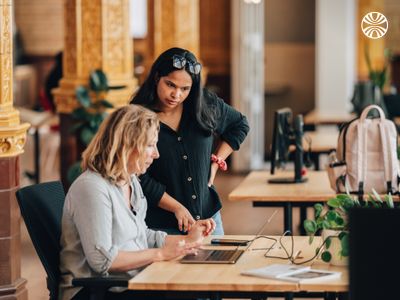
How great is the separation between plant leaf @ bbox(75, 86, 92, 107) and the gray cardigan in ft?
12.9

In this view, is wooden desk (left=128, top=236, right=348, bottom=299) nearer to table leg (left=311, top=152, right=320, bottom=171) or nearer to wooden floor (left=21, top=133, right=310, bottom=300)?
wooden floor (left=21, top=133, right=310, bottom=300)

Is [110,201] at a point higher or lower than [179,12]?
lower

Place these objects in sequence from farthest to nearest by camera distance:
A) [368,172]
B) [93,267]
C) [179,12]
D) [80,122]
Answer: [179,12], [80,122], [368,172], [93,267]

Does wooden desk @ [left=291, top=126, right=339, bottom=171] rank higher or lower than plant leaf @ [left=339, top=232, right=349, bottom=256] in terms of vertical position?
lower

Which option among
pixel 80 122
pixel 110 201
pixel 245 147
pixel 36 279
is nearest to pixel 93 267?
pixel 110 201

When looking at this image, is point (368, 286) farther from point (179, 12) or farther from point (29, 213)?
point (179, 12)

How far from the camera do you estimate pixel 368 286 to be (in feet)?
7.93

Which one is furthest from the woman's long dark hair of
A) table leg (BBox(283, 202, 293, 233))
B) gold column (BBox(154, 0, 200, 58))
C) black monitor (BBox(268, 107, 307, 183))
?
gold column (BBox(154, 0, 200, 58))

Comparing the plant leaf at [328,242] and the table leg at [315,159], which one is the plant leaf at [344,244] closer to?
the plant leaf at [328,242]

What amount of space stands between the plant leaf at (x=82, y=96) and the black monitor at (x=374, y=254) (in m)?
5.46

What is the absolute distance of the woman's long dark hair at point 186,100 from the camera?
4516mm

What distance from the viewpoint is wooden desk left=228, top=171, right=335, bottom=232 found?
5.78 m

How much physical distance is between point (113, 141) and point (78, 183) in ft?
0.63

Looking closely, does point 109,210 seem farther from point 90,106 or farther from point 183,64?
point 90,106
